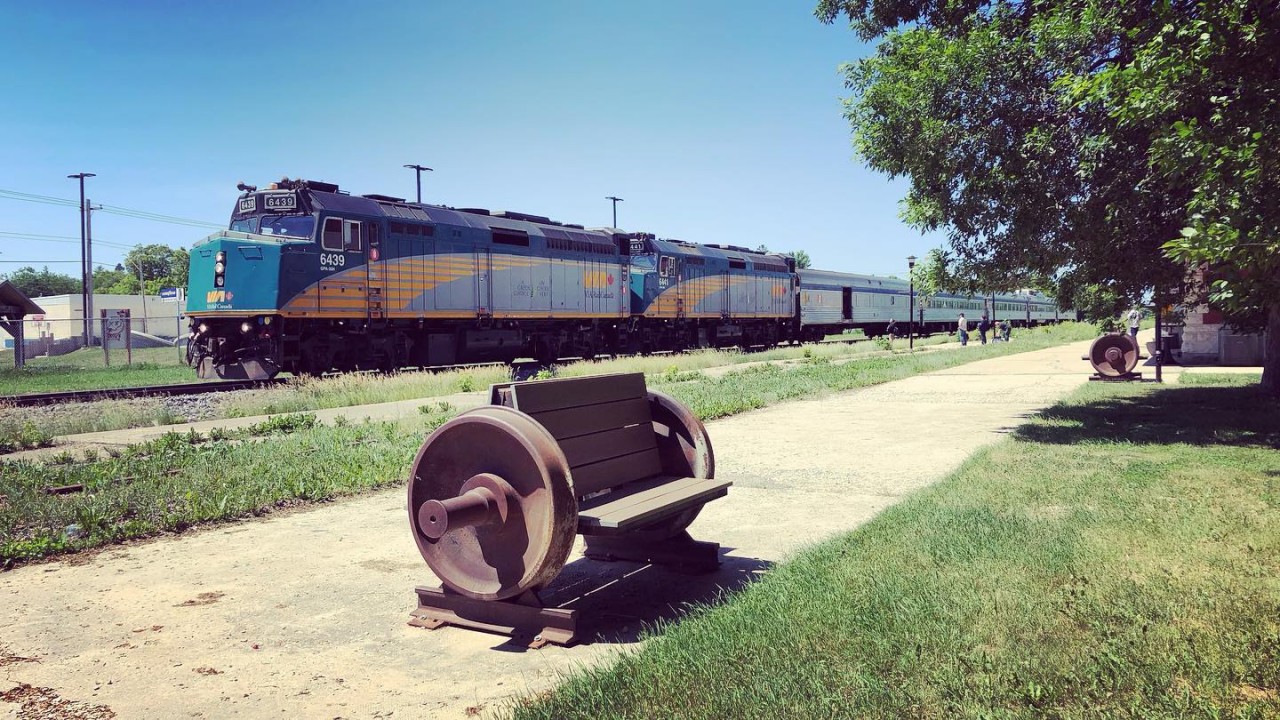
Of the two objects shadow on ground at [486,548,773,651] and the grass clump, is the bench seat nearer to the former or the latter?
shadow on ground at [486,548,773,651]

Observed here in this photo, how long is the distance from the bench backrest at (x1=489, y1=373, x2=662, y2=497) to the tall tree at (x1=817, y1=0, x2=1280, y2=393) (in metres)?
4.88

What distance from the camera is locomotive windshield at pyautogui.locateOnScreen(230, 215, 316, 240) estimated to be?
1855 cm

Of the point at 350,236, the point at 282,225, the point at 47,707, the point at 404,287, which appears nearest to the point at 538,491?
the point at 47,707

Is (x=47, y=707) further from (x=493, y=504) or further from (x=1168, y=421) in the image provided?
(x=1168, y=421)

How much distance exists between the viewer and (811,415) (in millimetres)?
13430

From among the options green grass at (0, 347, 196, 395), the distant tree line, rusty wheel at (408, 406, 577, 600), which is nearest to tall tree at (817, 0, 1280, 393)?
rusty wheel at (408, 406, 577, 600)

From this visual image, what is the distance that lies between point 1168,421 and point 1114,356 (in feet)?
26.8

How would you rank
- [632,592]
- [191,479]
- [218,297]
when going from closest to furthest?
1. [632,592]
2. [191,479]
3. [218,297]

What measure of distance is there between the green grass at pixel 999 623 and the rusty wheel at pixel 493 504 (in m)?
0.67

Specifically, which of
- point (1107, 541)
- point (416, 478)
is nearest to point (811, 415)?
point (1107, 541)

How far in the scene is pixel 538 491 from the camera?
4.13 m

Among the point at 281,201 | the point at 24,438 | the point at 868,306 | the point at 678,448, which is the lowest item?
the point at 24,438

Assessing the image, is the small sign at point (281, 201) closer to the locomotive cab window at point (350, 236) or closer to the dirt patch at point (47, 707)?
the locomotive cab window at point (350, 236)

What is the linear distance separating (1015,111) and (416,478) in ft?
28.9
